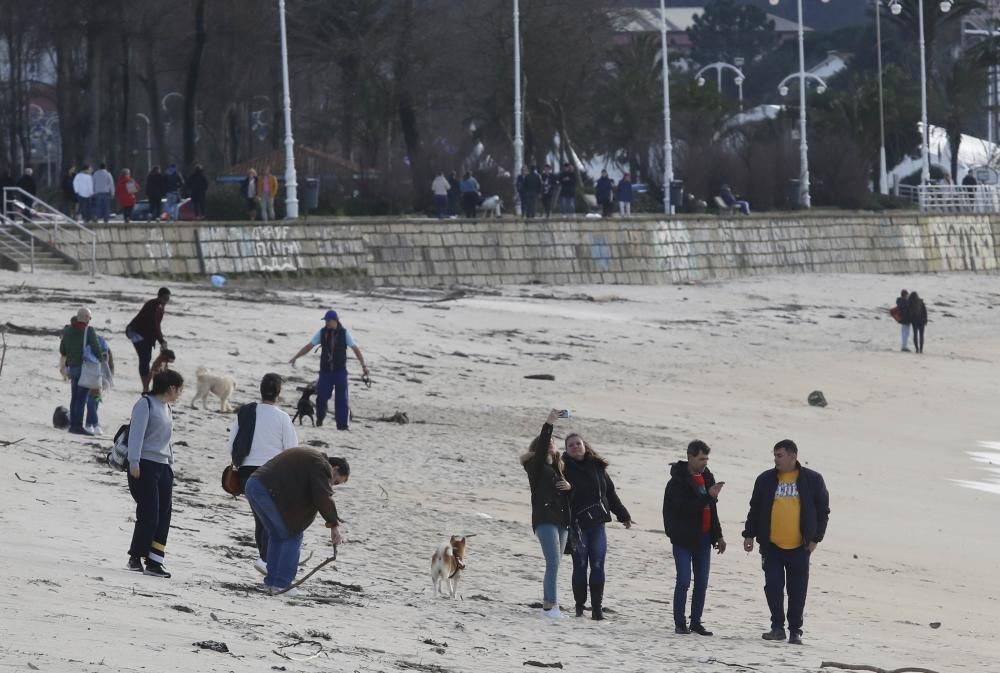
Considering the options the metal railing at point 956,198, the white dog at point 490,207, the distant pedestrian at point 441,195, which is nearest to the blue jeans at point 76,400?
the distant pedestrian at point 441,195

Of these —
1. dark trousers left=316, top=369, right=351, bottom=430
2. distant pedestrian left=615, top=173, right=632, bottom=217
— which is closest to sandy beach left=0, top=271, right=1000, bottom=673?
dark trousers left=316, top=369, right=351, bottom=430

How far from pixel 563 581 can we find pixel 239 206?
23549 mm

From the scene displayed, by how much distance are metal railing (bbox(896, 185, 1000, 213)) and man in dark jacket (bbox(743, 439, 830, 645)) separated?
4104 centimetres

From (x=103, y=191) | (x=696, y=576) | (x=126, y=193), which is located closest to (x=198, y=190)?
(x=126, y=193)

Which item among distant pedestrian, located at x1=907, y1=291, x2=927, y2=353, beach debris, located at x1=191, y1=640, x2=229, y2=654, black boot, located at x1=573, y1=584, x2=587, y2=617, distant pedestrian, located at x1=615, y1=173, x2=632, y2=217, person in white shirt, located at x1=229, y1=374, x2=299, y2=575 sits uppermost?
distant pedestrian, located at x1=615, y1=173, x2=632, y2=217

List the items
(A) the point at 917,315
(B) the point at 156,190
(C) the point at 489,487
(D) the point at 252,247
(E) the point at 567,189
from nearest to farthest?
1. (C) the point at 489,487
2. (A) the point at 917,315
3. (D) the point at 252,247
4. (B) the point at 156,190
5. (E) the point at 567,189

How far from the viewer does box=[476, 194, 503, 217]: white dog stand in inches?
1471

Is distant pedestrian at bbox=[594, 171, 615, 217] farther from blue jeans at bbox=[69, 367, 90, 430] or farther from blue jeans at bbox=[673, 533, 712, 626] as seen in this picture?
blue jeans at bbox=[673, 533, 712, 626]

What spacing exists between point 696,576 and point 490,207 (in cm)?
2749

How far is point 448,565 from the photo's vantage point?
10547mm

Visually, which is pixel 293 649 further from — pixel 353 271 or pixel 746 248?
pixel 746 248

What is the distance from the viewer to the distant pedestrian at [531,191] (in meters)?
36.5

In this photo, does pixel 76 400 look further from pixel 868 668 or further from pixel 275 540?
pixel 868 668

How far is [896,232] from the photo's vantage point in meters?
46.1
